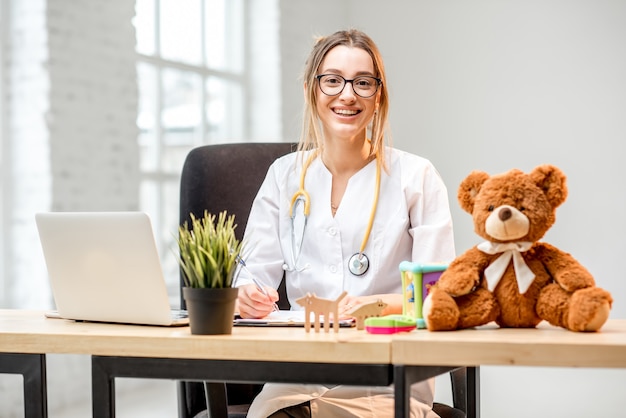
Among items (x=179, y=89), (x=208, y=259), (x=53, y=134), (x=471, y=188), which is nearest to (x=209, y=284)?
(x=208, y=259)

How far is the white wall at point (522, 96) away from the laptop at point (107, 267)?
A: 4.06 metres

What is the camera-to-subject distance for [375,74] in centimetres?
199

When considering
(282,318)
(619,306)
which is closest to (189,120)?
(619,306)

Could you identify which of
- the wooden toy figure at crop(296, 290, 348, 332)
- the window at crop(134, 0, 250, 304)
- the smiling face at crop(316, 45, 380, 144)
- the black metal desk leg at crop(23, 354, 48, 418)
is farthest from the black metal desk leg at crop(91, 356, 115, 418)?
the window at crop(134, 0, 250, 304)

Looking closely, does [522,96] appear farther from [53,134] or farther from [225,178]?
[225,178]

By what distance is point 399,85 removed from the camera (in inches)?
245

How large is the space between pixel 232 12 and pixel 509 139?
2.07 m

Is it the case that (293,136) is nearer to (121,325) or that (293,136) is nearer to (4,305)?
(4,305)

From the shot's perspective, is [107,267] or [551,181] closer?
[551,181]

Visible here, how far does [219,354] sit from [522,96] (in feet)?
16.5

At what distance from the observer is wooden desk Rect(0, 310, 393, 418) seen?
1.14m

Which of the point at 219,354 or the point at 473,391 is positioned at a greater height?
the point at 219,354

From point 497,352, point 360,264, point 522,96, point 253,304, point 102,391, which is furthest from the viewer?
point 522,96

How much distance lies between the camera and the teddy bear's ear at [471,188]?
1.33 m
